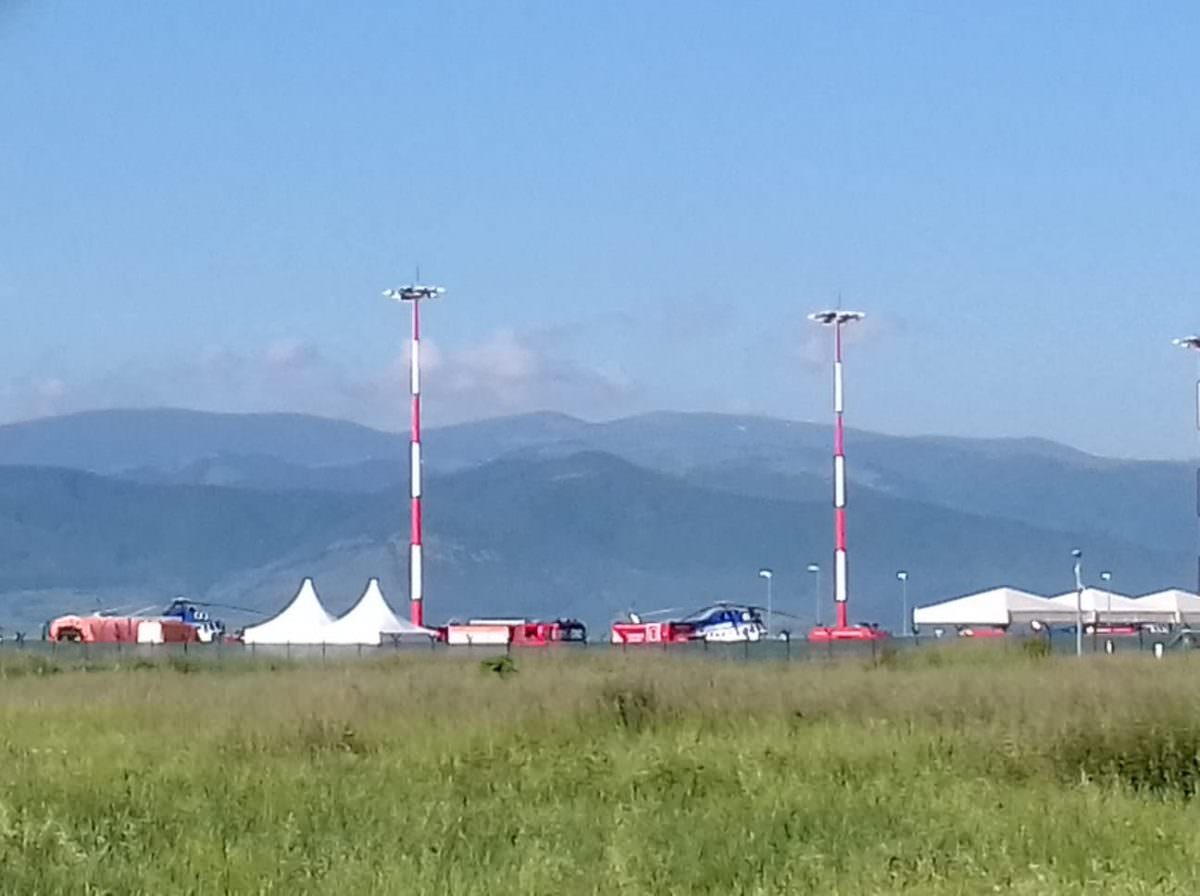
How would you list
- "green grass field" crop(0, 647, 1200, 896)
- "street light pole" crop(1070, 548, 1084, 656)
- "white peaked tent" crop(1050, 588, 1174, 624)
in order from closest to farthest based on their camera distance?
"green grass field" crop(0, 647, 1200, 896), "street light pole" crop(1070, 548, 1084, 656), "white peaked tent" crop(1050, 588, 1174, 624)

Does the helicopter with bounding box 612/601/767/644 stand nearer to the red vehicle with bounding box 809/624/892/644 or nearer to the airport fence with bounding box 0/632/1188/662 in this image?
the red vehicle with bounding box 809/624/892/644

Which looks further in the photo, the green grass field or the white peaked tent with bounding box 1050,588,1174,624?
the white peaked tent with bounding box 1050,588,1174,624

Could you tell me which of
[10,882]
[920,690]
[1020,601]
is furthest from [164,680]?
[1020,601]

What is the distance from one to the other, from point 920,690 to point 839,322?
41771 mm

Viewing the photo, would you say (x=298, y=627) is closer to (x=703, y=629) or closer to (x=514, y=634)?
(x=514, y=634)

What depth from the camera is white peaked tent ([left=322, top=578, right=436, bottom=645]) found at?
6238 centimetres

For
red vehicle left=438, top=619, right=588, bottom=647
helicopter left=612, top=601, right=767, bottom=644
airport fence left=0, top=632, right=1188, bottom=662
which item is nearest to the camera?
airport fence left=0, top=632, right=1188, bottom=662

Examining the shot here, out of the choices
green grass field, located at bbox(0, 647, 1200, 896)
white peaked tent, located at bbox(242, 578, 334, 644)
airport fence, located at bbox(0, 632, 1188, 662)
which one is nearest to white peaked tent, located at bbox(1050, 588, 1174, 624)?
airport fence, located at bbox(0, 632, 1188, 662)

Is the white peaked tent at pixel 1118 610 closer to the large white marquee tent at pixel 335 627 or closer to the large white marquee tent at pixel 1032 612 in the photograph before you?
the large white marquee tent at pixel 1032 612

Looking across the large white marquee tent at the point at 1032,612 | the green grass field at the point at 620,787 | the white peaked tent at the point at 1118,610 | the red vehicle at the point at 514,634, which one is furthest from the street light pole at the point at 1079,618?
the green grass field at the point at 620,787

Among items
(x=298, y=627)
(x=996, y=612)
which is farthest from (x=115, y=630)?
(x=996, y=612)

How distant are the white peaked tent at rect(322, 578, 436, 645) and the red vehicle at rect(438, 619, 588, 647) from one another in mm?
1125

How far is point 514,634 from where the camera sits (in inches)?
2660

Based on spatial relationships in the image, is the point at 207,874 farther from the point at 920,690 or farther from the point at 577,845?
the point at 920,690
